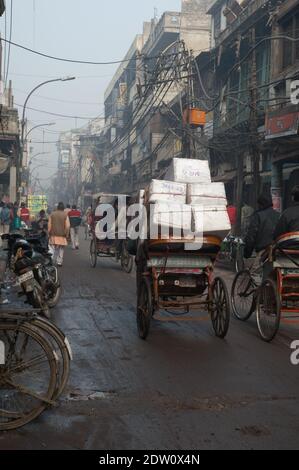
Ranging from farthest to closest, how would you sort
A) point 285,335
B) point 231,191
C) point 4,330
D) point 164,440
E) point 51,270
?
point 231,191 < point 51,270 < point 285,335 < point 4,330 < point 164,440

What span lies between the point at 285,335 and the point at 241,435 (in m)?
3.59

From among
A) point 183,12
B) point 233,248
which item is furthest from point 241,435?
point 183,12

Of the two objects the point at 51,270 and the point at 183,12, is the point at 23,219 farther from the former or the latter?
the point at 183,12

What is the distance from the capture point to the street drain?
442cm

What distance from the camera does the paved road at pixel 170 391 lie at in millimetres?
3623

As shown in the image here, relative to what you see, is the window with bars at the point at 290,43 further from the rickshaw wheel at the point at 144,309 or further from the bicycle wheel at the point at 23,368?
the bicycle wheel at the point at 23,368

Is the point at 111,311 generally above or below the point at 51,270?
below

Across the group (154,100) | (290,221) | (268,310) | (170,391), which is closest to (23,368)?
(170,391)

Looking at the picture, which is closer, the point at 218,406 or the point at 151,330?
the point at 218,406

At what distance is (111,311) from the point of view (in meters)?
8.36

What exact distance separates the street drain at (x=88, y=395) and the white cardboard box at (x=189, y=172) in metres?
3.23

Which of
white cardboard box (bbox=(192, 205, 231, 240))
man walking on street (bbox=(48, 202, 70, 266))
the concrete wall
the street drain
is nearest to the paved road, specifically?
the street drain

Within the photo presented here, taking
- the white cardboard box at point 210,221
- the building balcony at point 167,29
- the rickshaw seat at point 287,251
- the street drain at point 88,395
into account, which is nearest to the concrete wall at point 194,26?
the building balcony at point 167,29
